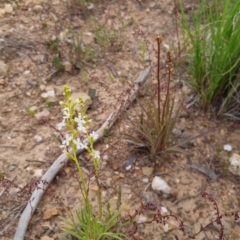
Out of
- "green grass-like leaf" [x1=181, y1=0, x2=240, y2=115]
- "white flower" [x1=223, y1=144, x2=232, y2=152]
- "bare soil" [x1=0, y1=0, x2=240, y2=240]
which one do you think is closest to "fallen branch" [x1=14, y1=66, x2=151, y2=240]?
"bare soil" [x1=0, y1=0, x2=240, y2=240]

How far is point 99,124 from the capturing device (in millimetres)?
2400

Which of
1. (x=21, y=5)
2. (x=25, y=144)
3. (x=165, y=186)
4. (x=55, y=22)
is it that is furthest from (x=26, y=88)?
(x=165, y=186)

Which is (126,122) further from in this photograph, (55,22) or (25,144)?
(55,22)

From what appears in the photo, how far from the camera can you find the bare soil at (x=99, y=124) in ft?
6.63

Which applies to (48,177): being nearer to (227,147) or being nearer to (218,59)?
(227,147)

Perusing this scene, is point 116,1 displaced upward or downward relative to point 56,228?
upward

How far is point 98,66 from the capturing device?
2.78 m

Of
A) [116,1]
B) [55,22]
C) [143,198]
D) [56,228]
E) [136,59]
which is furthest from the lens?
[116,1]

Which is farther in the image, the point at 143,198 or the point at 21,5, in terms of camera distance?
the point at 21,5

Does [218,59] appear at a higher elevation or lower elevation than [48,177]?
higher

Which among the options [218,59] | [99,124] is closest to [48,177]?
[99,124]

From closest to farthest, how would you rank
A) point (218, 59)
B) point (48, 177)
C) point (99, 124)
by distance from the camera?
point (48, 177), point (218, 59), point (99, 124)

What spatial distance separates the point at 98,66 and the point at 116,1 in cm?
81

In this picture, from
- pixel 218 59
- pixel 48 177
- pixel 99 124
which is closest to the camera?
pixel 48 177
